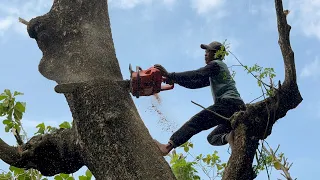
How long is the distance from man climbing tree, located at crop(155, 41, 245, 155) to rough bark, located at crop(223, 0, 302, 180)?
0.40 meters

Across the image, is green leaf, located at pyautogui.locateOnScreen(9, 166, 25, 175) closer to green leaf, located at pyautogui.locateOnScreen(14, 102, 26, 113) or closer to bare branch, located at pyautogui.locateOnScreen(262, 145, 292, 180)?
green leaf, located at pyautogui.locateOnScreen(14, 102, 26, 113)

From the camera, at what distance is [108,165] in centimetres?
301

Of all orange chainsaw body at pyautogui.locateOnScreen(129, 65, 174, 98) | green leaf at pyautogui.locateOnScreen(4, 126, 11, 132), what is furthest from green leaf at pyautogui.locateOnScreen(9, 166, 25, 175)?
orange chainsaw body at pyautogui.locateOnScreen(129, 65, 174, 98)

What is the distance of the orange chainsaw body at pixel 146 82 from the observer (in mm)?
3598

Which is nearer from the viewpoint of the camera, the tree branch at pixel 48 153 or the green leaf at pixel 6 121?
the tree branch at pixel 48 153

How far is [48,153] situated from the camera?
3.66 metres

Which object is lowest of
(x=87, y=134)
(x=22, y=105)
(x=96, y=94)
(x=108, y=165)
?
(x=108, y=165)

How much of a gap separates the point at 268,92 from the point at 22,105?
8.63 ft

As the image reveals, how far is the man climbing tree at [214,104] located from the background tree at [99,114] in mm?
425

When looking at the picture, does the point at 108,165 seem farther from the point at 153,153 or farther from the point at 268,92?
the point at 268,92

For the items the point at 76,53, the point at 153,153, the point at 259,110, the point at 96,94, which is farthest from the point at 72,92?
the point at 259,110

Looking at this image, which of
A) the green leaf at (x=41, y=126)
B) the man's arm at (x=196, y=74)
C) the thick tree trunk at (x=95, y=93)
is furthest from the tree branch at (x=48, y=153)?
the green leaf at (x=41, y=126)

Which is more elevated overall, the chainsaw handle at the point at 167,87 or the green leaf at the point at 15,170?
the chainsaw handle at the point at 167,87

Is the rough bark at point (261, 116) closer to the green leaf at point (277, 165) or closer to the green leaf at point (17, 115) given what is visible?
the green leaf at point (277, 165)
